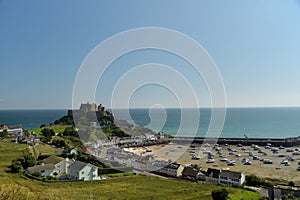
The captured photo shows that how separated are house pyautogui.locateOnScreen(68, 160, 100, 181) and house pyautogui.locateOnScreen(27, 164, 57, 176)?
0.75m

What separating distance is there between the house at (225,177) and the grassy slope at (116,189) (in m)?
1.37

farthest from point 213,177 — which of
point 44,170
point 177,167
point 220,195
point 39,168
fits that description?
point 39,168

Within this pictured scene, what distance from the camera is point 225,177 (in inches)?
443

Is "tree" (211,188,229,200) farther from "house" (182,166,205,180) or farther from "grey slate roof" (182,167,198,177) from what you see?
"grey slate roof" (182,167,198,177)

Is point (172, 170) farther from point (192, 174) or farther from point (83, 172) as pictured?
point (83, 172)

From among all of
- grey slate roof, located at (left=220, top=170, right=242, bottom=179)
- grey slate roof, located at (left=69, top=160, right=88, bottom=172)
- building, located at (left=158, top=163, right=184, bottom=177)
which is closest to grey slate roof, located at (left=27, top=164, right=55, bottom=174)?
grey slate roof, located at (left=69, top=160, right=88, bottom=172)

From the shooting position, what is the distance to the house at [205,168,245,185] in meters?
10.9

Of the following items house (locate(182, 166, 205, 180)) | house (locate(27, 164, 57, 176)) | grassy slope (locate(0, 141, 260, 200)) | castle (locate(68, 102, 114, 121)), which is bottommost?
house (locate(182, 166, 205, 180))

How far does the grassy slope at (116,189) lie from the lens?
8.09 m

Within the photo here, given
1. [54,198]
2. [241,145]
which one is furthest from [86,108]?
[54,198]

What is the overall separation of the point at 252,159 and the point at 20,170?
47.2 ft

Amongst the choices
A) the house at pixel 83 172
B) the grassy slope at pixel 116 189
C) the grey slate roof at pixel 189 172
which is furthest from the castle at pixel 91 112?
the grassy slope at pixel 116 189

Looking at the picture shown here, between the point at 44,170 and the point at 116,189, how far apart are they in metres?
3.74

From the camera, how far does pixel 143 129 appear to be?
3156cm
